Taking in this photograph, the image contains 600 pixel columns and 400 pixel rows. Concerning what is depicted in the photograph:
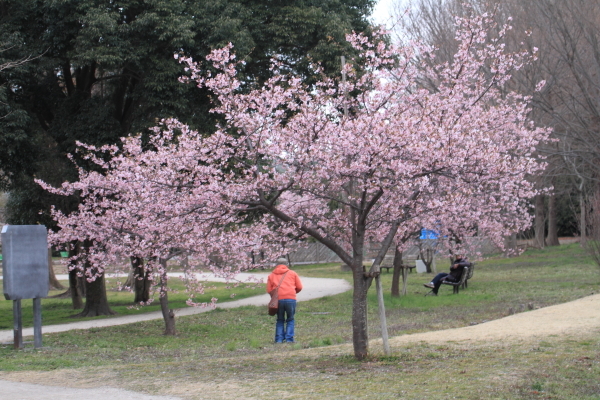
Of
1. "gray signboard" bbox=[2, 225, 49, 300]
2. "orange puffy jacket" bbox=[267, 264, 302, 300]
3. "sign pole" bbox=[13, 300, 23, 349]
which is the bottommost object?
"sign pole" bbox=[13, 300, 23, 349]

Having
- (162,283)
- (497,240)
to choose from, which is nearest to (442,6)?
(497,240)

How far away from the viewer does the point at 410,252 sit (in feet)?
149

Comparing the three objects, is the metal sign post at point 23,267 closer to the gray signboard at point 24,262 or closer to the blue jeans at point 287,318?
the gray signboard at point 24,262

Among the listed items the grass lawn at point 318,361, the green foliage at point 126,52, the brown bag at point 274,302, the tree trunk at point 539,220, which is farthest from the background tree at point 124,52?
the tree trunk at point 539,220

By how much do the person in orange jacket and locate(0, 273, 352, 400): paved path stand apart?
1.80m

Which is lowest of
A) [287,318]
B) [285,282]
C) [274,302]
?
[287,318]

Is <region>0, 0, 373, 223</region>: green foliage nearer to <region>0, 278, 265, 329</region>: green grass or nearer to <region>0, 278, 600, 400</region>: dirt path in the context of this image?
<region>0, 278, 265, 329</region>: green grass

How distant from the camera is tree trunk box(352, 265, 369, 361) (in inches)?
342

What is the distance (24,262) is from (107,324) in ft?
17.8

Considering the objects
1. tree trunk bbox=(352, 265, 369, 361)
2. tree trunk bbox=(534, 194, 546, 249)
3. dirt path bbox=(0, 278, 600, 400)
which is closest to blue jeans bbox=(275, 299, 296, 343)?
dirt path bbox=(0, 278, 600, 400)

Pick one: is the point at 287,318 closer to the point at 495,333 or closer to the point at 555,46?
the point at 495,333

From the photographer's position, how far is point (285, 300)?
41.1 ft

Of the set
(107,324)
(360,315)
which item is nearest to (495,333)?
(360,315)

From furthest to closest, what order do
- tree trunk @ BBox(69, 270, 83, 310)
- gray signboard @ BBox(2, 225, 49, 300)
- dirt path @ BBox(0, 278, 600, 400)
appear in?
tree trunk @ BBox(69, 270, 83, 310) → gray signboard @ BBox(2, 225, 49, 300) → dirt path @ BBox(0, 278, 600, 400)
